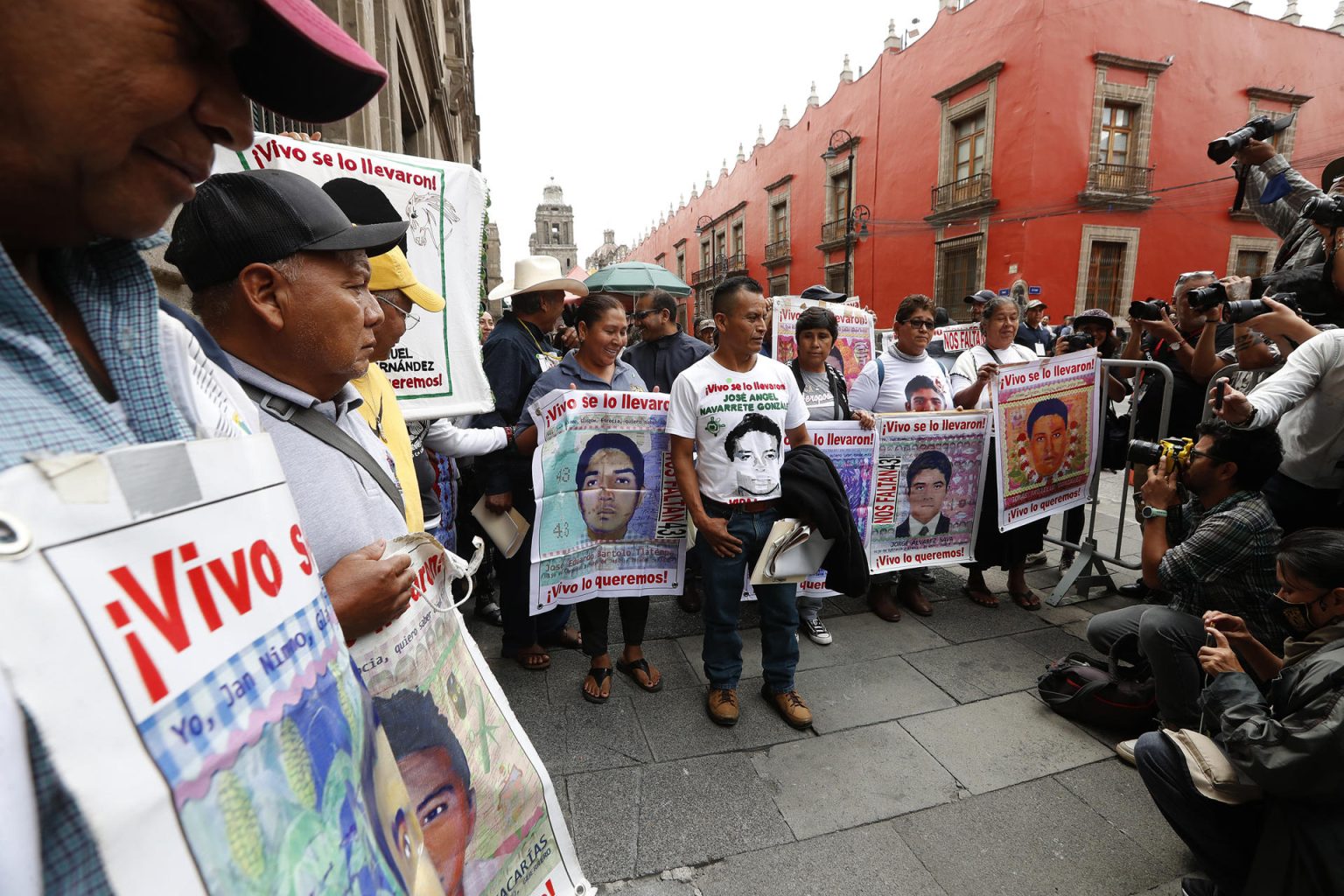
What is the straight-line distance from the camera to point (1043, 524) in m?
4.30

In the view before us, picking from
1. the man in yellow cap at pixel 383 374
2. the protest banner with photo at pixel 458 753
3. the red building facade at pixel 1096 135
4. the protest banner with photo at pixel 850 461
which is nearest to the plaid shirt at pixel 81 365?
the protest banner with photo at pixel 458 753

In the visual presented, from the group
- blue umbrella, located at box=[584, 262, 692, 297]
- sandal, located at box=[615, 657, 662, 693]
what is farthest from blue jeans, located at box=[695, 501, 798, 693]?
blue umbrella, located at box=[584, 262, 692, 297]

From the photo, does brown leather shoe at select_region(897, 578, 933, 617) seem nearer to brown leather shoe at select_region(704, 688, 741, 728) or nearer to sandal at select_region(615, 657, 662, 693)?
brown leather shoe at select_region(704, 688, 741, 728)

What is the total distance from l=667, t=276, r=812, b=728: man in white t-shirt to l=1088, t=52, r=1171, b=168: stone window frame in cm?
1649

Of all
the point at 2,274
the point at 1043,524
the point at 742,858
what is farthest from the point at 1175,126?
the point at 2,274

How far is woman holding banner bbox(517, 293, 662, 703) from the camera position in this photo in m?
3.10

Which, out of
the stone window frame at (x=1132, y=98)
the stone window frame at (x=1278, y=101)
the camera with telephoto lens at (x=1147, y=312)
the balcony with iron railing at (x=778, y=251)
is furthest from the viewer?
the balcony with iron railing at (x=778, y=251)

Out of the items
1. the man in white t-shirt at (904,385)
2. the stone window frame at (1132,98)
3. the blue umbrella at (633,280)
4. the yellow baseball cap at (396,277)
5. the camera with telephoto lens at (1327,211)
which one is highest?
the stone window frame at (1132,98)

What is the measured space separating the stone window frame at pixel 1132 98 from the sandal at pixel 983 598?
1514cm

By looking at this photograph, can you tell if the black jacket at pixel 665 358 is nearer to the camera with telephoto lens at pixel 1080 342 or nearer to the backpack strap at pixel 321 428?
the backpack strap at pixel 321 428

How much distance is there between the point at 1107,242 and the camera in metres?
15.3

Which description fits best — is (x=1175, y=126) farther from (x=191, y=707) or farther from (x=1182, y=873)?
(x=191, y=707)

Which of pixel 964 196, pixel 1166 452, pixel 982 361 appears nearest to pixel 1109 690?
pixel 1166 452

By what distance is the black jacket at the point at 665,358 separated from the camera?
448 cm
